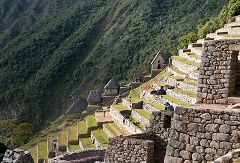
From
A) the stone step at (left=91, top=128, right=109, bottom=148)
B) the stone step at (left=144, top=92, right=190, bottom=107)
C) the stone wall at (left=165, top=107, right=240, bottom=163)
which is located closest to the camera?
the stone wall at (left=165, top=107, right=240, bottom=163)

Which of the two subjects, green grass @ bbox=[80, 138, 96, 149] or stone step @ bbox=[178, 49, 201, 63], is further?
stone step @ bbox=[178, 49, 201, 63]

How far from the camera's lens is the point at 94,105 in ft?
148

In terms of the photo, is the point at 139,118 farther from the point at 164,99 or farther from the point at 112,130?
the point at 112,130

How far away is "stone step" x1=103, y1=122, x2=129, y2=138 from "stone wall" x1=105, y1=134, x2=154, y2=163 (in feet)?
43.1

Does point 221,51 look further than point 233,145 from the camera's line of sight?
Yes

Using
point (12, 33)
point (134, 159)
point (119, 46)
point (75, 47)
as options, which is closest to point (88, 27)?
point (75, 47)

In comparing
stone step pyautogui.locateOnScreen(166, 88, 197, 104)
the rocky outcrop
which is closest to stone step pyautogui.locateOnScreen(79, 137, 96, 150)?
stone step pyautogui.locateOnScreen(166, 88, 197, 104)

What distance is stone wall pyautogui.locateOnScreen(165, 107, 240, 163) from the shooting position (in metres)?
5.81

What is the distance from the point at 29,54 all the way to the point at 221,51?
10023cm

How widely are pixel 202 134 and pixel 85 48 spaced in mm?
92281

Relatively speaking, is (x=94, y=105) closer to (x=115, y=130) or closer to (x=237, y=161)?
(x=115, y=130)

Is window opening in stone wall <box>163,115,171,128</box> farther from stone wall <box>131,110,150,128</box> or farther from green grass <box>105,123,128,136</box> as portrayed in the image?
green grass <box>105,123,128,136</box>

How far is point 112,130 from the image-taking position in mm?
23844

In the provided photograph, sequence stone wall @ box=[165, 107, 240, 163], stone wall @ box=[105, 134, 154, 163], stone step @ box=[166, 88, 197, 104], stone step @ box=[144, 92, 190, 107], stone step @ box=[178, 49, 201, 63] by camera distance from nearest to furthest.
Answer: stone wall @ box=[165, 107, 240, 163] < stone wall @ box=[105, 134, 154, 163] < stone step @ box=[166, 88, 197, 104] < stone step @ box=[144, 92, 190, 107] < stone step @ box=[178, 49, 201, 63]
